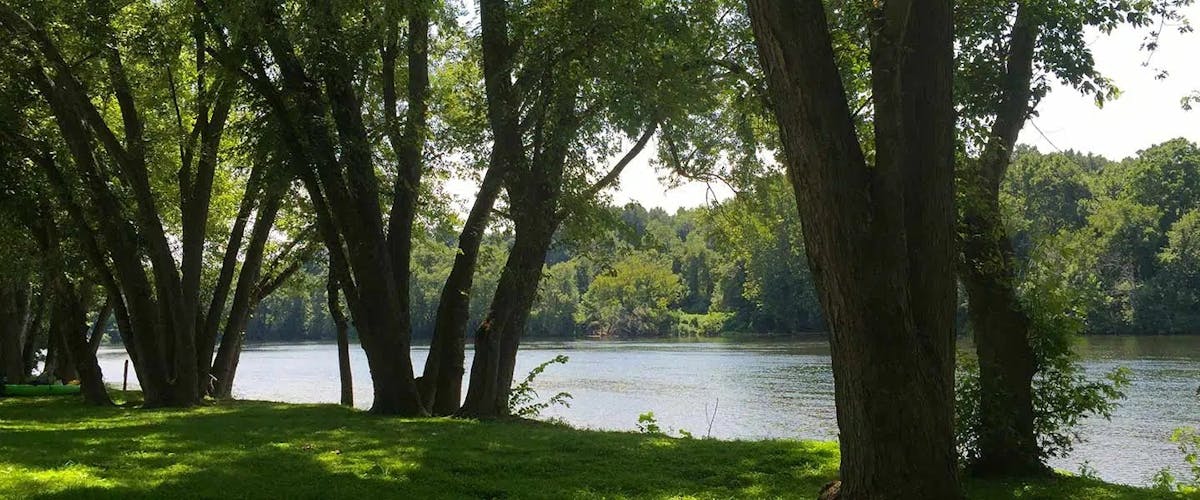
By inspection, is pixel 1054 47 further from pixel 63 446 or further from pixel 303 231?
pixel 303 231

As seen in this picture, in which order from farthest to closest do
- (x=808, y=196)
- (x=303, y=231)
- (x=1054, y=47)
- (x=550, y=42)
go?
(x=303, y=231) < (x=550, y=42) < (x=1054, y=47) < (x=808, y=196)

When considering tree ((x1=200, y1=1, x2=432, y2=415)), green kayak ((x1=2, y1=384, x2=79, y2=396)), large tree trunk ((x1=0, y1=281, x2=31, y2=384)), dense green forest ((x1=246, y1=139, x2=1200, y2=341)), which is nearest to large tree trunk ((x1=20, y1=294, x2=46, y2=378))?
large tree trunk ((x1=0, y1=281, x2=31, y2=384))

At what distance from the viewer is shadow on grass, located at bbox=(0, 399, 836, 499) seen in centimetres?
679

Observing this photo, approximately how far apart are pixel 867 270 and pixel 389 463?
4769mm

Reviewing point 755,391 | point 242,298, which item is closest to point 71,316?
point 242,298

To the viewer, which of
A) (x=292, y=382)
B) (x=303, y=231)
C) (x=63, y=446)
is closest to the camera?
(x=63, y=446)

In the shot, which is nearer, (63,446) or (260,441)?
(63,446)

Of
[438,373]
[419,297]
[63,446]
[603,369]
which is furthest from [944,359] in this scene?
[419,297]

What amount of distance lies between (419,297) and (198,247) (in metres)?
64.0

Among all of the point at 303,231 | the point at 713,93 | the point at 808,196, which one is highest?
the point at 713,93

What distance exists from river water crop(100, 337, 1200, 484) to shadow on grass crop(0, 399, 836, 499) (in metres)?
7.50

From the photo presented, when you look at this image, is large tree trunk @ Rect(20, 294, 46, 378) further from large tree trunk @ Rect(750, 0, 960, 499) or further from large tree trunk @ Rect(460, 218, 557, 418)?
large tree trunk @ Rect(750, 0, 960, 499)

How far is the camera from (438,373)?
14.0m

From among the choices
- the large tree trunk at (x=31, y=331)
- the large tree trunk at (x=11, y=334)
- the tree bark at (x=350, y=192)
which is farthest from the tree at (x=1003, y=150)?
the large tree trunk at (x=31, y=331)
